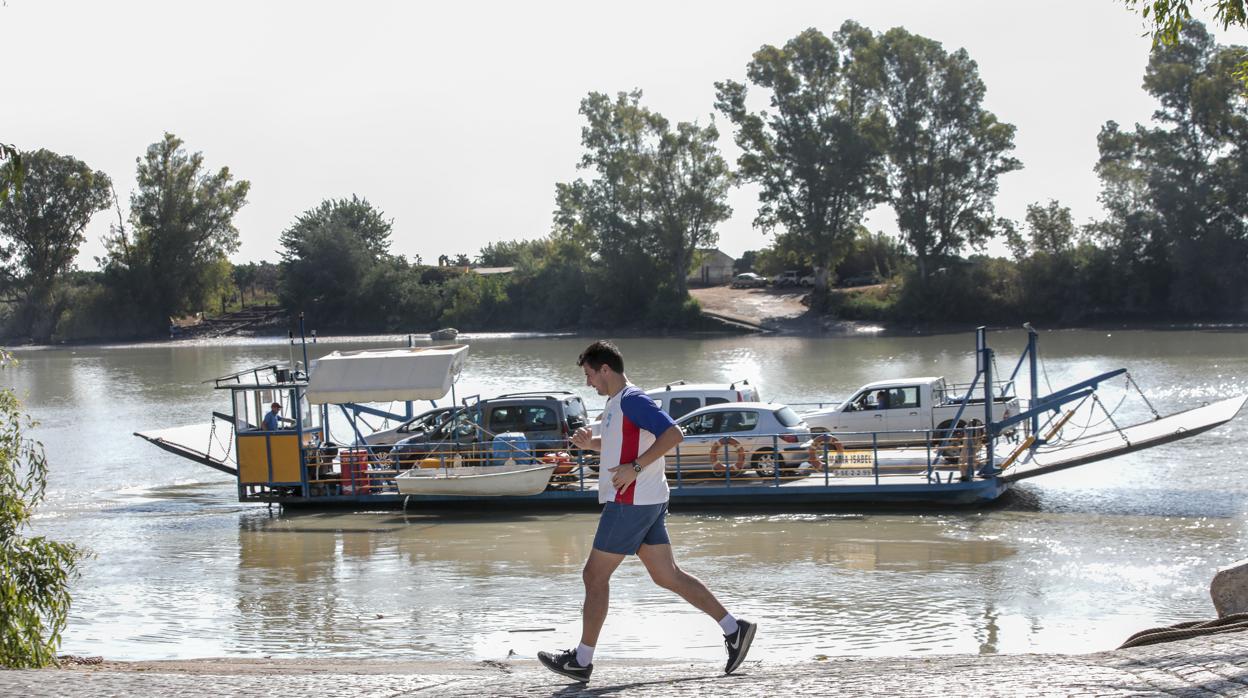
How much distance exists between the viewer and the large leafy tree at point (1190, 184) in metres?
68.2

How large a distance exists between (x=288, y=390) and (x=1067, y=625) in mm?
14330

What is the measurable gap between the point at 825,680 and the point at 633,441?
1.69 meters

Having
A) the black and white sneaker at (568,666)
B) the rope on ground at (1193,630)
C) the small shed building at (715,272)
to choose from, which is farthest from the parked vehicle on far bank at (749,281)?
the black and white sneaker at (568,666)

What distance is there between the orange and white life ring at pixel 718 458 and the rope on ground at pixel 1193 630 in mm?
12347

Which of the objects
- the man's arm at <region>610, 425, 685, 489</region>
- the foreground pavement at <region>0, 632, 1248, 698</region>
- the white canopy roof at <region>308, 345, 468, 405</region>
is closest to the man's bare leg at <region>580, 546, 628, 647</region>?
the foreground pavement at <region>0, 632, 1248, 698</region>

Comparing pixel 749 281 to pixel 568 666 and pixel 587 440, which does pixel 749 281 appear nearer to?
pixel 587 440

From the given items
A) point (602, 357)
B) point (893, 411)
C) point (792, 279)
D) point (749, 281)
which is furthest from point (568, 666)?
point (749, 281)

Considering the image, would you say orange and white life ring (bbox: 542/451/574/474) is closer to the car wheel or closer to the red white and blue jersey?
the car wheel

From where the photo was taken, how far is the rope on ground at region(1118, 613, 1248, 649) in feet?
24.1

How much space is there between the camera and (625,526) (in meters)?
7.14

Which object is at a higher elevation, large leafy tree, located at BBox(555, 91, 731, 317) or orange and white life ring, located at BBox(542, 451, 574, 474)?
large leafy tree, located at BBox(555, 91, 731, 317)

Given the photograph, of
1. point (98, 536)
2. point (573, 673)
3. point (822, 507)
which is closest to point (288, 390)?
point (98, 536)

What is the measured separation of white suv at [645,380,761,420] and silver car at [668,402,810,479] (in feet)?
4.21

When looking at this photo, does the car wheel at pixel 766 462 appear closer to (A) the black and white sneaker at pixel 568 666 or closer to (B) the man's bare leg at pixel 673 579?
(B) the man's bare leg at pixel 673 579
